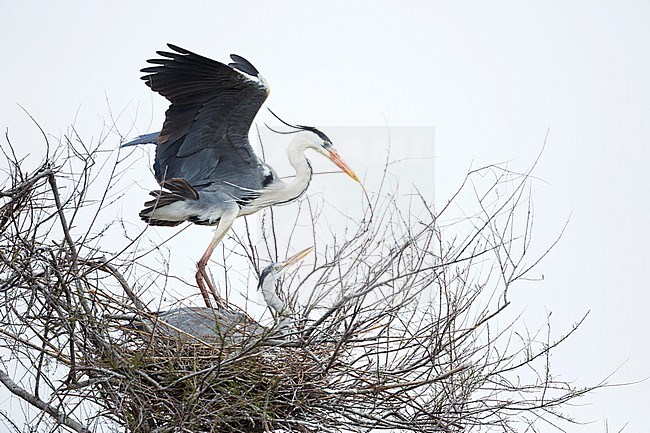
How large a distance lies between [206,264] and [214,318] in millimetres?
325

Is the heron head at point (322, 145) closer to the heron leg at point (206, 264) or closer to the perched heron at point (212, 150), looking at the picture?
the perched heron at point (212, 150)

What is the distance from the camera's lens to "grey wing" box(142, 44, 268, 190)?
2.03 metres

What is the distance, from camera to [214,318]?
69.5 inches

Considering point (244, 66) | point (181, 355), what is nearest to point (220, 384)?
point (181, 355)

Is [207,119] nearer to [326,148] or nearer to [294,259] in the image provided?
[326,148]

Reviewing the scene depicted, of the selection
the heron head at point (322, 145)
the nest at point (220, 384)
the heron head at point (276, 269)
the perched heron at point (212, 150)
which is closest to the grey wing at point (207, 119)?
the perched heron at point (212, 150)

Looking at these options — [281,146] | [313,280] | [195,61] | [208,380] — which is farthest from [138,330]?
[281,146]

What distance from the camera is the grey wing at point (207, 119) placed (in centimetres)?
203

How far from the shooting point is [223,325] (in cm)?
181

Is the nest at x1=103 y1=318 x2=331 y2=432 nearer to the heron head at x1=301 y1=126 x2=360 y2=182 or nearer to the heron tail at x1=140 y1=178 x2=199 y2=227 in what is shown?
Answer: the heron tail at x1=140 y1=178 x2=199 y2=227

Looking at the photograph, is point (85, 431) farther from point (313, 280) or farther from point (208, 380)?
point (313, 280)

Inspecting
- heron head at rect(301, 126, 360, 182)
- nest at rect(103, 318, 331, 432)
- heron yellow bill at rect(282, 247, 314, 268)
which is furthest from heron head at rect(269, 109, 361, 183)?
nest at rect(103, 318, 331, 432)

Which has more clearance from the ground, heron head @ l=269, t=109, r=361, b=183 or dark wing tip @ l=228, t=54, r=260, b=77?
dark wing tip @ l=228, t=54, r=260, b=77

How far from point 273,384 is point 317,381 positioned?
171mm
